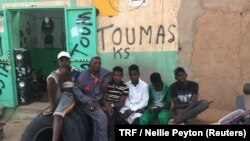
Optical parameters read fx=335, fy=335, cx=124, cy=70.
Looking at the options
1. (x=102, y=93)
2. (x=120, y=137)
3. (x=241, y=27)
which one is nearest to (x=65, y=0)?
(x=102, y=93)

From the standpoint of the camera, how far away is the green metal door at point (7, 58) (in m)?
6.80

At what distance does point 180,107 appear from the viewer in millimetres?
5199

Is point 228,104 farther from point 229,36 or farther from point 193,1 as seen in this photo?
point 193,1

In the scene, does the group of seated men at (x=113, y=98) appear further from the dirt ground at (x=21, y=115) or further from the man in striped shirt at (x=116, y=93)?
the dirt ground at (x=21, y=115)

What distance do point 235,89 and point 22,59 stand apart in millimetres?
4226

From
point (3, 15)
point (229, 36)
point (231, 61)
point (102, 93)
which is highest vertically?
point (3, 15)

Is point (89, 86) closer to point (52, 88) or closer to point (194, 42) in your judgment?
point (52, 88)

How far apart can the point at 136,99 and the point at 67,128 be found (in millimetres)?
1188

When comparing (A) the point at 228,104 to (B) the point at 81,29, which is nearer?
(A) the point at 228,104

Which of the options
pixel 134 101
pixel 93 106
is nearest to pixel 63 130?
pixel 93 106

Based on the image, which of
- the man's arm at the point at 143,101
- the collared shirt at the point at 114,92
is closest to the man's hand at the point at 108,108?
the collared shirt at the point at 114,92

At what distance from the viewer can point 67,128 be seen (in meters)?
4.58

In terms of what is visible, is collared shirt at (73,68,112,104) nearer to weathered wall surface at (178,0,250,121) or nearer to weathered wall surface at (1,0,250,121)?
weathered wall surface at (1,0,250,121)

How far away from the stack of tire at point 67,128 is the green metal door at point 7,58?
2.45 meters
